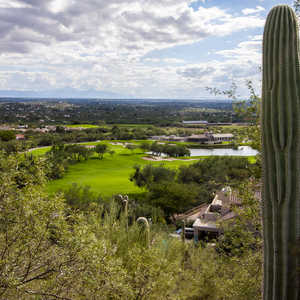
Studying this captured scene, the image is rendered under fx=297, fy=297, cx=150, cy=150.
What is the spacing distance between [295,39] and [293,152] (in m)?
1.73

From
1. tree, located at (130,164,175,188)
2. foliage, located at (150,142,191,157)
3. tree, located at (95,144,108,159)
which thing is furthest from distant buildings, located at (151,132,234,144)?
tree, located at (130,164,175,188)

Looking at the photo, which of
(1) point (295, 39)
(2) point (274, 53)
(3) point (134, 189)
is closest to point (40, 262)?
(2) point (274, 53)

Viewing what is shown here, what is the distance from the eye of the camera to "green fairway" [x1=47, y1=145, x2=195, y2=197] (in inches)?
1507

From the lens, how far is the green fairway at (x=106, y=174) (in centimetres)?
3828

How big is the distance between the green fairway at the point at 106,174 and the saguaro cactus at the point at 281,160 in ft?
99.6

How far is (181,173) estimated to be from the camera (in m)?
38.5

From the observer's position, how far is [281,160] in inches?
164

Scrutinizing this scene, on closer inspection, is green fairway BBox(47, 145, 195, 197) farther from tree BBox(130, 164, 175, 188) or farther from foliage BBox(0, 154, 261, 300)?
foliage BBox(0, 154, 261, 300)

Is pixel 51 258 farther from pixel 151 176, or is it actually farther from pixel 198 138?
pixel 198 138

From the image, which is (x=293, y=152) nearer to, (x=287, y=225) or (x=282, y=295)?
(x=287, y=225)

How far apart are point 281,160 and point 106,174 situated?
45.6 m

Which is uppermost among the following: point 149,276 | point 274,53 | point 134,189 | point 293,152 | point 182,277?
point 274,53

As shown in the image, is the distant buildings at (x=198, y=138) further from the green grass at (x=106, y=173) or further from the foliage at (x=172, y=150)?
the green grass at (x=106, y=173)

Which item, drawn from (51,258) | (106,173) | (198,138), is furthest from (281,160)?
(198,138)
